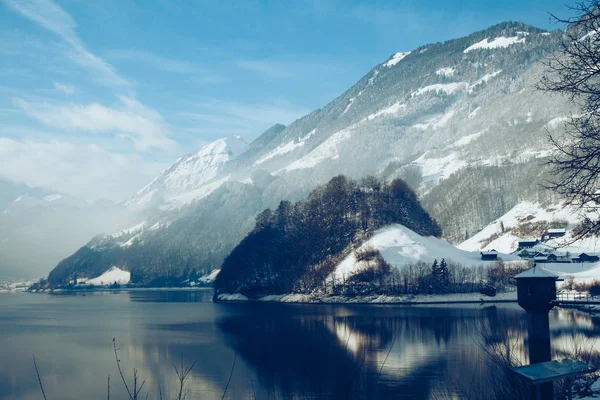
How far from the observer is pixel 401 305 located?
10881 centimetres

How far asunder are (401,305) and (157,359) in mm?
67029

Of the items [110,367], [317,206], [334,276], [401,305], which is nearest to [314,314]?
[401,305]

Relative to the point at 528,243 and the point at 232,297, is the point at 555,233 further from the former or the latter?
the point at 232,297

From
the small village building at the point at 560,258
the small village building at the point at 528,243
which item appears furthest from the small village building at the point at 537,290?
the small village building at the point at 528,243

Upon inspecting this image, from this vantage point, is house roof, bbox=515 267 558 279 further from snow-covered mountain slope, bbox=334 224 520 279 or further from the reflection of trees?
snow-covered mountain slope, bbox=334 224 520 279

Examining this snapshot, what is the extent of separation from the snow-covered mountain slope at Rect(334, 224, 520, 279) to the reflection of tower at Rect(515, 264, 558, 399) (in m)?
104

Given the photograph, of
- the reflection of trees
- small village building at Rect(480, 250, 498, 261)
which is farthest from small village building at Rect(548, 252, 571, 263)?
the reflection of trees

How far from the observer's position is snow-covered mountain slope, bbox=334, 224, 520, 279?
125m

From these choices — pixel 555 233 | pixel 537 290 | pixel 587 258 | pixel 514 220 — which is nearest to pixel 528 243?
pixel 555 233

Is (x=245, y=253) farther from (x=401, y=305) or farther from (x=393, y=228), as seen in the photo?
(x=401, y=305)

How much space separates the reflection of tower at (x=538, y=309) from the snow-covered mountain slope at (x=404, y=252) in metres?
104

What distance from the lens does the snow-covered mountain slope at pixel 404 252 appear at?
125 metres

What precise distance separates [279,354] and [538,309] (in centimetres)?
3588

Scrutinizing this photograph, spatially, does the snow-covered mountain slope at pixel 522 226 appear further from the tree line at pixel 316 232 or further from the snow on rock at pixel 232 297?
the snow on rock at pixel 232 297
